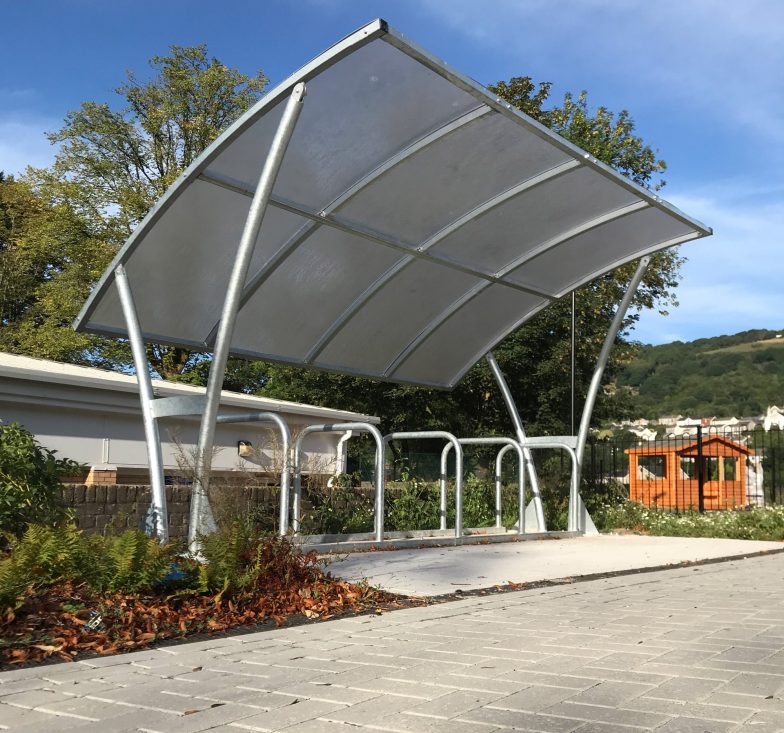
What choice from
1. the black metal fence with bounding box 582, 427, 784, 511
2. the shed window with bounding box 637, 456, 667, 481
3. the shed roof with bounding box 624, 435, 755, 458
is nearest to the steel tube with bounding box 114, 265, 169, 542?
the black metal fence with bounding box 582, 427, 784, 511

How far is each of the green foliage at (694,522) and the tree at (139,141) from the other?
20889 mm

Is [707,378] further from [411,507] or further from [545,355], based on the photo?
[411,507]

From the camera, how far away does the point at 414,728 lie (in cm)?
350

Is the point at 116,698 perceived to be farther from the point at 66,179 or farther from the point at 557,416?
the point at 66,179

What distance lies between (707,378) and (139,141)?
45.0 meters

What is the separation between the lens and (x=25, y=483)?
7168 mm

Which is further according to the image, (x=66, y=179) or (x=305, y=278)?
(x=66, y=179)

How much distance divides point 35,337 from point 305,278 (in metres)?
23.9

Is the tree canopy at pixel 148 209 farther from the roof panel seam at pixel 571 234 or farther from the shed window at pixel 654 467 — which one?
the roof panel seam at pixel 571 234

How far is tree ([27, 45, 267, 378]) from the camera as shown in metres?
33.3

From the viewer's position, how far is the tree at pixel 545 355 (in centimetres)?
2969

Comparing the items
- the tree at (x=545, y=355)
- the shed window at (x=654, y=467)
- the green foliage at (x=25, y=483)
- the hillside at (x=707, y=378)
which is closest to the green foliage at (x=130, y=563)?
the green foliage at (x=25, y=483)

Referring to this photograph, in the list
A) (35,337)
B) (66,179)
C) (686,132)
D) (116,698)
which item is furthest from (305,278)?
(66,179)

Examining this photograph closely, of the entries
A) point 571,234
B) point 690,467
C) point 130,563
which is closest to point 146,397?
point 130,563
